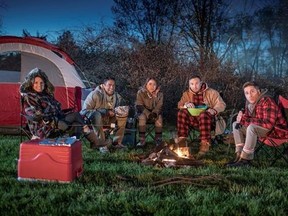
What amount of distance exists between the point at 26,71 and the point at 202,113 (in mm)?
4100

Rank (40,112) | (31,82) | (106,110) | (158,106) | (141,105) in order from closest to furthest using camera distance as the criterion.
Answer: (40,112), (31,82), (106,110), (141,105), (158,106)

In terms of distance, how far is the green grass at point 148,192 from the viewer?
2.62 metres

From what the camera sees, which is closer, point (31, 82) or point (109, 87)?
point (31, 82)

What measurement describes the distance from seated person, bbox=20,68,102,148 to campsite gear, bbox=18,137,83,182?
1.10m

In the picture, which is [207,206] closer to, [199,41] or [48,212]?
[48,212]

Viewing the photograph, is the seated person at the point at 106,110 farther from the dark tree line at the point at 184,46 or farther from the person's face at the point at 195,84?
the dark tree line at the point at 184,46

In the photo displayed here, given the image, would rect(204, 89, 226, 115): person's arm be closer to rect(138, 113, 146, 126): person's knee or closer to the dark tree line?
rect(138, 113, 146, 126): person's knee

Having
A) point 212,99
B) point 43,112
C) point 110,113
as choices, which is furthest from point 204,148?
point 43,112

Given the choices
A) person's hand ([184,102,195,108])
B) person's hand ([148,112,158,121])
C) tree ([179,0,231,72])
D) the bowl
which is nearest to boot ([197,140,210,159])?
the bowl

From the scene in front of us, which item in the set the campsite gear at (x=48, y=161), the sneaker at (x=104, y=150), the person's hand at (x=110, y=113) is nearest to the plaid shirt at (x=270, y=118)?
the sneaker at (x=104, y=150)

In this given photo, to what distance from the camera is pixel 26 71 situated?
7.63m

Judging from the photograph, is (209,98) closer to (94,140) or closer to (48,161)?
(94,140)

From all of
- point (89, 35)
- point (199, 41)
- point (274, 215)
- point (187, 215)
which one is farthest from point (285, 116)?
point (199, 41)

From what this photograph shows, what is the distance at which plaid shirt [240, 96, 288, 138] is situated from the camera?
4.30m
